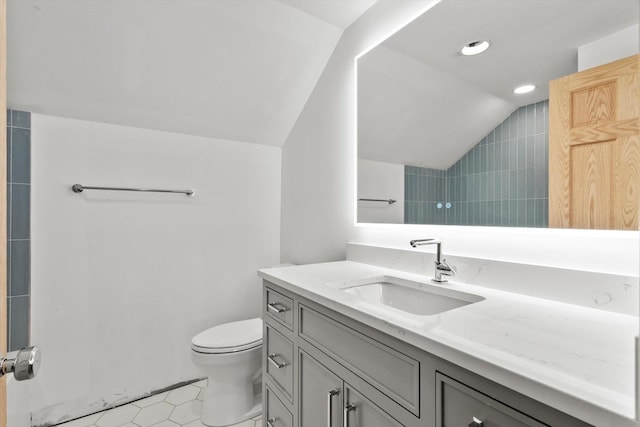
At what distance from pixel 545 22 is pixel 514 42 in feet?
0.31

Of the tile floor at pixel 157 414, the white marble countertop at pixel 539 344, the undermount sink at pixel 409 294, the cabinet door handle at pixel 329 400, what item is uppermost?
the white marble countertop at pixel 539 344

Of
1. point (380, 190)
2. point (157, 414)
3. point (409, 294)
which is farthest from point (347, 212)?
point (157, 414)

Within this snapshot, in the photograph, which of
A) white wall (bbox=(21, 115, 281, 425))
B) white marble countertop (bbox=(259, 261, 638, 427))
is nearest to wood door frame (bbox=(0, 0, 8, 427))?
white marble countertop (bbox=(259, 261, 638, 427))

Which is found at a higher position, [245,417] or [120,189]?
[120,189]

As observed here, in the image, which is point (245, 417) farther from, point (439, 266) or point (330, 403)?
point (439, 266)

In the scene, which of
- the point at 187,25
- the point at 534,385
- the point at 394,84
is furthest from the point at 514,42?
the point at 187,25

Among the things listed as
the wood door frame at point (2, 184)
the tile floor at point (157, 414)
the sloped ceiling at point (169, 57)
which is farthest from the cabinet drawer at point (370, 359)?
the sloped ceiling at point (169, 57)

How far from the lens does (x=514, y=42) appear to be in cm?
106

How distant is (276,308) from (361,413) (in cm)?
56

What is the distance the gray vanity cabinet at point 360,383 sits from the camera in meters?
0.56

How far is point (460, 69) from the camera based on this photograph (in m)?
1.23

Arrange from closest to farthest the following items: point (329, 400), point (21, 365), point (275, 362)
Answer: point (21, 365) < point (329, 400) < point (275, 362)

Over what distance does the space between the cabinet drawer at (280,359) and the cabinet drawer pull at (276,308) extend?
9 centimetres

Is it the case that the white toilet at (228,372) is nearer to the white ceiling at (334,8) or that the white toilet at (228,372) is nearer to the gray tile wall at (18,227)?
the gray tile wall at (18,227)
